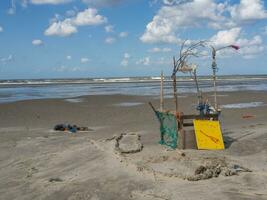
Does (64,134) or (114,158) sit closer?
(114,158)

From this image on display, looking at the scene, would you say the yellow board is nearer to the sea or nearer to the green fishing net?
the green fishing net

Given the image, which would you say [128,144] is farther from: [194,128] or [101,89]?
[101,89]

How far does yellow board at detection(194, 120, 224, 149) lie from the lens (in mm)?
12016

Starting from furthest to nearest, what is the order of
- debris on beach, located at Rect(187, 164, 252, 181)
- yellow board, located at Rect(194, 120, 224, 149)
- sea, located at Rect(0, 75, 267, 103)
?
sea, located at Rect(0, 75, 267, 103), yellow board, located at Rect(194, 120, 224, 149), debris on beach, located at Rect(187, 164, 252, 181)

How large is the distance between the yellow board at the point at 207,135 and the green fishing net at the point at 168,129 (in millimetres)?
609

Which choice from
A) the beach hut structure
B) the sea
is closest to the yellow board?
the beach hut structure

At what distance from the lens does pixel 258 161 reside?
1059 centimetres

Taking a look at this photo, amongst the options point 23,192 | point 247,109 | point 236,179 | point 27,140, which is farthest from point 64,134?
point 247,109

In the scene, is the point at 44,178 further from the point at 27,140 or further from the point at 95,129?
the point at 95,129

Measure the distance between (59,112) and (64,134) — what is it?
9599mm

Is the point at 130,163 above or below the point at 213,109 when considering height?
below

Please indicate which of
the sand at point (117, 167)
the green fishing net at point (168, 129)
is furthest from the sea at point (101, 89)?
the green fishing net at point (168, 129)

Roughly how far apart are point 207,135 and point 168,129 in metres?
1.28

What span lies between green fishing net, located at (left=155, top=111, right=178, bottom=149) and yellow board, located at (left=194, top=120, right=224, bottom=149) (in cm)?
61
